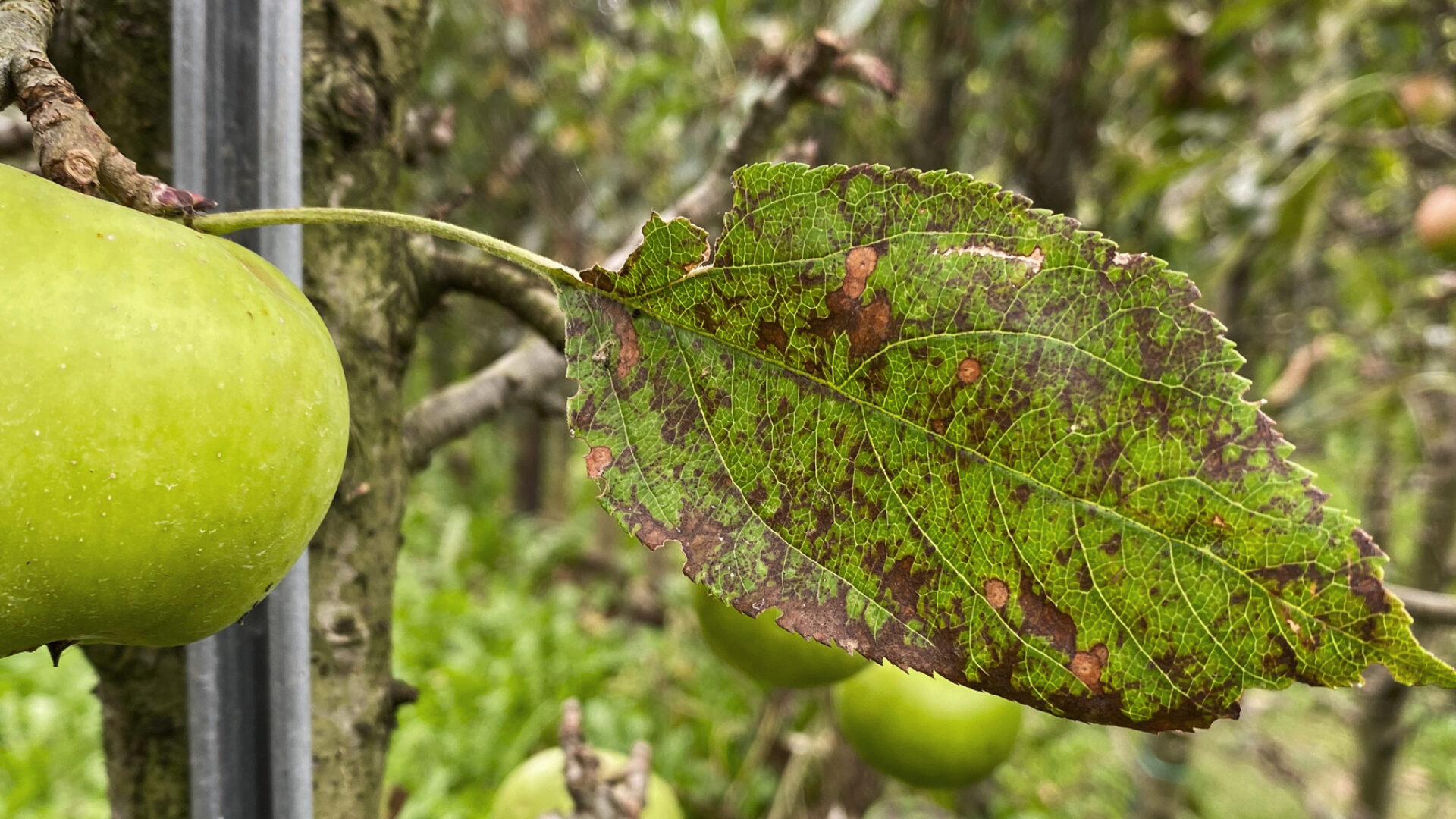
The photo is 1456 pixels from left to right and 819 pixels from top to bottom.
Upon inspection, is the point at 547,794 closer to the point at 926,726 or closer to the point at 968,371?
the point at 926,726

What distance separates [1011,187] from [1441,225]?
0.91 m

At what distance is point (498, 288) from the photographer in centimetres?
57

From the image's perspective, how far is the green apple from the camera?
1.95m

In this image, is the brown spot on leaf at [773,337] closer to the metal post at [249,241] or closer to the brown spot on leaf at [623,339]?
the brown spot on leaf at [623,339]

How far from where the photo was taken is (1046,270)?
1.14 feet

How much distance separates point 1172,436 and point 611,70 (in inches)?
129

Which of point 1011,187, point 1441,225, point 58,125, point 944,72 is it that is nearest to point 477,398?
point 58,125

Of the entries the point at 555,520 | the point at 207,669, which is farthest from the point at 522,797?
the point at 555,520

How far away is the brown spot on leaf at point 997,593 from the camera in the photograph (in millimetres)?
356

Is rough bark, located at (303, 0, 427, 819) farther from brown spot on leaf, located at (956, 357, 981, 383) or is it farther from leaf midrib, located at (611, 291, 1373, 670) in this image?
brown spot on leaf, located at (956, 357, 981, 383)

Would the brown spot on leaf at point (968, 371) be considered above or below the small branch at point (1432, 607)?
above

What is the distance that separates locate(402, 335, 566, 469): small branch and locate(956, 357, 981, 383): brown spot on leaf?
34 cm

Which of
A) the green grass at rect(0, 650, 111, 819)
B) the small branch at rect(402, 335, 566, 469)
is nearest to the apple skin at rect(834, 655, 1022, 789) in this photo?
the small branch at rect(402, 335, 566, 469)

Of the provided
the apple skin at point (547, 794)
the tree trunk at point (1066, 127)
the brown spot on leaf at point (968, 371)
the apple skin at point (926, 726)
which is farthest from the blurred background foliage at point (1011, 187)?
the apple skin at point (926, 726)
